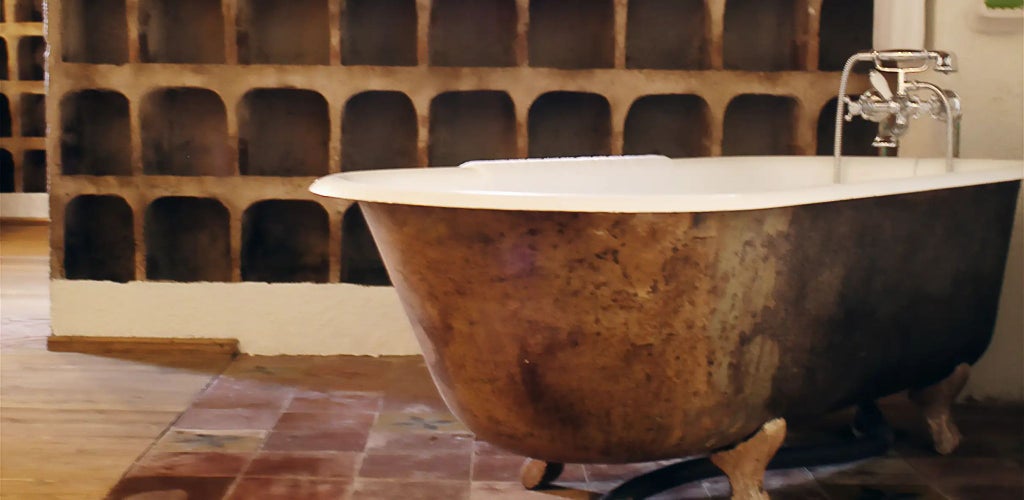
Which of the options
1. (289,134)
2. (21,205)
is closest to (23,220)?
(21,205)

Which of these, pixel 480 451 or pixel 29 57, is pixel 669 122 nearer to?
pixel 480 451

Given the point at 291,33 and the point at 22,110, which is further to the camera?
the point at 22,110

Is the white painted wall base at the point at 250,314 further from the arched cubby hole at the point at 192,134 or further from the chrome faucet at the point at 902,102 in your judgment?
the chrome faucet at the point at 902,102

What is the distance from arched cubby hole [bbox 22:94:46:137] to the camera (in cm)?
470

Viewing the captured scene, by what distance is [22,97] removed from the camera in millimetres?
4664

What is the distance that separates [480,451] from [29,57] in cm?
411

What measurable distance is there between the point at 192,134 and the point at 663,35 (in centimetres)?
146

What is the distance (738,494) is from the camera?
56.6 inches

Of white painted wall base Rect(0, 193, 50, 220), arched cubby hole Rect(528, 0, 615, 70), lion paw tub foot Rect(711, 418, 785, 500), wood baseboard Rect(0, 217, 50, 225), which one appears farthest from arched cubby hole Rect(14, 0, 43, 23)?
lion paw tub foot Rect(711, 418, 785, 500)

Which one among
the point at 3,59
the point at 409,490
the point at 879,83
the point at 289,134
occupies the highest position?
the point at 3,59

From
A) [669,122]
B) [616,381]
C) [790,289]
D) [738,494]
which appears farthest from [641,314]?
[669,122]

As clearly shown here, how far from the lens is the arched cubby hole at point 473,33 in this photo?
261 cm

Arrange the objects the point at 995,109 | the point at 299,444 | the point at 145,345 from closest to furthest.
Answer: the point at 299,444, the point at 995,109, the point at 145,345

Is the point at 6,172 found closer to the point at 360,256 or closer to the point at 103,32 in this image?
the point at 103,32
